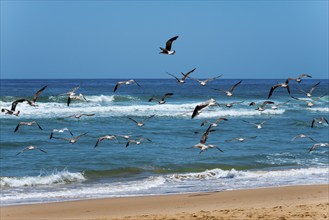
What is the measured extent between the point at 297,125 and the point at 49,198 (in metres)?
25.1

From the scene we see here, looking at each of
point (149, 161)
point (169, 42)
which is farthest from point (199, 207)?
point (149, 161)

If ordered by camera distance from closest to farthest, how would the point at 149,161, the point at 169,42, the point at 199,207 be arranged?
1. the point at 199,207
2. the point at 169,42
3. the point at 149,161

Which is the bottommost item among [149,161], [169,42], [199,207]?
[149,161]

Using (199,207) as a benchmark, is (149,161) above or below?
below

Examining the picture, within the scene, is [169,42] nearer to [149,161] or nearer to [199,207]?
[199,207]

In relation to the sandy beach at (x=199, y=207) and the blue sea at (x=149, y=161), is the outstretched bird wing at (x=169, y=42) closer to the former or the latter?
the blue sea at (x=149, y=161)

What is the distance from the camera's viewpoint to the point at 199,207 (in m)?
15.0

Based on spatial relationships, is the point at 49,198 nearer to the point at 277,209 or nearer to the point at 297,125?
the point at 277,209

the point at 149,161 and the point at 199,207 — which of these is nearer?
the point at 199,207

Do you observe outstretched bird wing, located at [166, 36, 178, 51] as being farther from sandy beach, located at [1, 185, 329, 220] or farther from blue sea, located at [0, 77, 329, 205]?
sandy beach, located at [1, 185, 329, 220]

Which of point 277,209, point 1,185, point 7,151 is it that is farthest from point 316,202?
point 7,151

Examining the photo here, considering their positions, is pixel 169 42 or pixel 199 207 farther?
pixel 169 42

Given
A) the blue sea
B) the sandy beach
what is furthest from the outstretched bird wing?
the sandy beach

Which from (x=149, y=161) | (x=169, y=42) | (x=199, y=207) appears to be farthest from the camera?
(x=149, y=161)
